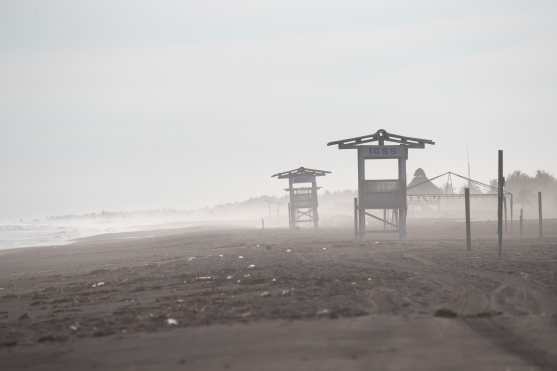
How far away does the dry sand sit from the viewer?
8078mm

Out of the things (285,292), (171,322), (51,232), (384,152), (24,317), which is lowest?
(51,232)

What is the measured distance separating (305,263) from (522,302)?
7645 mm

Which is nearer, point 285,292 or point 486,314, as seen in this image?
point 486,314

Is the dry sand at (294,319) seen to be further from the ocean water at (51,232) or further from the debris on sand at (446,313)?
the ocean water at (51,232)

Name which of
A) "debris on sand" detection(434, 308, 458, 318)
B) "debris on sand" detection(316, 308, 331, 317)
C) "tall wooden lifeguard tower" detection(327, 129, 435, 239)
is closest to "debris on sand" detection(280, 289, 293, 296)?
"debris on sand" detection(316, 308, 331, 317)

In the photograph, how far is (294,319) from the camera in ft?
32.8

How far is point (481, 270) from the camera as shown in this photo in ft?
52.1

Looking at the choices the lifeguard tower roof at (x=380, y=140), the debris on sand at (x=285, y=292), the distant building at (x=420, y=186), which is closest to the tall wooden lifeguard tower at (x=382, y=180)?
the lifeguard tower roof at (x=380, y=140)

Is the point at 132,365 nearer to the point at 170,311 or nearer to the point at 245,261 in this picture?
the point at 170,311

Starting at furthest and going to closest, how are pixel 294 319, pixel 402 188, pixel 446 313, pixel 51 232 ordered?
1. pixel 51 232
2. pixel 402 188
3. pixel 446 313
4. pixel 294 319

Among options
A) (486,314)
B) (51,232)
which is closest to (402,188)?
(486,314)

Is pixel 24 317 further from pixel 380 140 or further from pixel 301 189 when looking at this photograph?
pixel 301 189

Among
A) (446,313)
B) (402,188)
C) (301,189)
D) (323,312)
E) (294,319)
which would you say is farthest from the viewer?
(301,189)

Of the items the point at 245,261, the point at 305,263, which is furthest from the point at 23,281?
the point at 305,263
